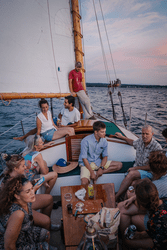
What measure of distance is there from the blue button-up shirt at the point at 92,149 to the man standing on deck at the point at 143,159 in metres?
0.56

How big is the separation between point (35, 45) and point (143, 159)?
2493 mm

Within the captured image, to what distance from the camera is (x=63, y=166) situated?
107 inches

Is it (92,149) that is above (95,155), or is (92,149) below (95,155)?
above

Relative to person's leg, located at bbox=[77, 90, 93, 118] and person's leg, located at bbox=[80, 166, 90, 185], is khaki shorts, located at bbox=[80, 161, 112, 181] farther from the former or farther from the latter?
person's leg, located at bbox=[77, 90, 93, 118]

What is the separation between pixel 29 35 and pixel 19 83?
77 centimetres

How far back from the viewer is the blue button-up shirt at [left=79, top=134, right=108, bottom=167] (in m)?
2.56

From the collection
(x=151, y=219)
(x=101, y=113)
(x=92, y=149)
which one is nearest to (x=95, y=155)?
(x=92, y=149)

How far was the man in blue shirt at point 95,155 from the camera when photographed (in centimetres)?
245

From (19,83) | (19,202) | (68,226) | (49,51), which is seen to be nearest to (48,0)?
(49,51)

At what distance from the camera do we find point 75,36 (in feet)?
12.4

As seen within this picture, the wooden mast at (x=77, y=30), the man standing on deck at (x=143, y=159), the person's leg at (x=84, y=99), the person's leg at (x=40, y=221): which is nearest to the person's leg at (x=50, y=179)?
the person's leg at (x=40, y=221)

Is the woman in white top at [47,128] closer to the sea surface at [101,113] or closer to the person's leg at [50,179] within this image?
the sea surface at [101,113]

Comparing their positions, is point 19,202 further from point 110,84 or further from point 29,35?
point 110,84

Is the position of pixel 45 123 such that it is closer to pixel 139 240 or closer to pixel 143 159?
pixel 143 159
